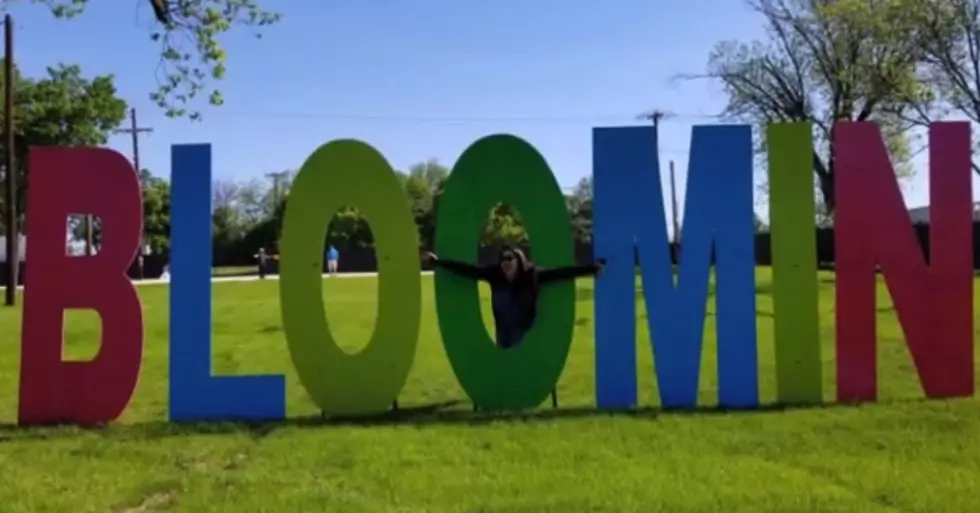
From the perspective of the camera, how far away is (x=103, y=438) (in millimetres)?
8406

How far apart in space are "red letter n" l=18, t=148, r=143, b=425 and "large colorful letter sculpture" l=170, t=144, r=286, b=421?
32cm

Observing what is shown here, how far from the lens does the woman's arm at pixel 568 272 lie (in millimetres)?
9500

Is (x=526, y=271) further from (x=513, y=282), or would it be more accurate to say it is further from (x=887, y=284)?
(x=887, y=284)

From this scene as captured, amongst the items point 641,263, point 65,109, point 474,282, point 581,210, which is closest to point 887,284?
point 641,263

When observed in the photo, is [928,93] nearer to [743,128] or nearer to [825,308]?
[825,308]

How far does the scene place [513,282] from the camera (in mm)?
9805

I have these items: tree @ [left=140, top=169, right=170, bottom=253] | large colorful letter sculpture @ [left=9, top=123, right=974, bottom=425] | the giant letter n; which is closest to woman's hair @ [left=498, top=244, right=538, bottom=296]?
large colorful letter sculpture @ [left=9, top=123, right=974, bottom=425]

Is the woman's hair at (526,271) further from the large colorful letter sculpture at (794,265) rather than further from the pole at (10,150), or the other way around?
the pole at (10,150)

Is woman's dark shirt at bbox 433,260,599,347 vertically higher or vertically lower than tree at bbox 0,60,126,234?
lower

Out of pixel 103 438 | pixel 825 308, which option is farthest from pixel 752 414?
pixel 825 308

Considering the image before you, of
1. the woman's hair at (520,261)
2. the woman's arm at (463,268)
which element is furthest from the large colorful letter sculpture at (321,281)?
the woman's hair at (520,261)

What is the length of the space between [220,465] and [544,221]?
12.2ft

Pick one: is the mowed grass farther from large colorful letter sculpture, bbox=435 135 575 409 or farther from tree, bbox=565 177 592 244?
tree, bbox=565 177 592 244

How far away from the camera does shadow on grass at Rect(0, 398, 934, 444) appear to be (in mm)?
8617
